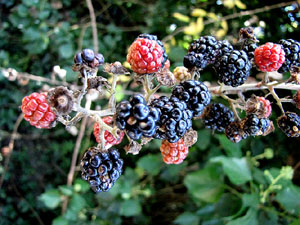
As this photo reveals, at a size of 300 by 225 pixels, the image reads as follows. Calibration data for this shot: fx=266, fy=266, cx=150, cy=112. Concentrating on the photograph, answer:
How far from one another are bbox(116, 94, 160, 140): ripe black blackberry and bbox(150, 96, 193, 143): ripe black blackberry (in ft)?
0.18

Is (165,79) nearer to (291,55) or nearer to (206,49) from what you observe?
(206,49)

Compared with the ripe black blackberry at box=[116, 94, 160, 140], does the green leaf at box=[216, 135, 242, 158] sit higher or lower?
lower

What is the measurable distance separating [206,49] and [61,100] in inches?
25.3

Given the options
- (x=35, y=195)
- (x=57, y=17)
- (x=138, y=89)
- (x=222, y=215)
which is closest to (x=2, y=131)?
(x=35, y=195)

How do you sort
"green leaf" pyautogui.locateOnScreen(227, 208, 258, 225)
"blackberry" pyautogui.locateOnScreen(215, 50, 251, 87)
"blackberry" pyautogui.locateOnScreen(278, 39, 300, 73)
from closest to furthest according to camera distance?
1. "blackberry" pyautogui.locateOnScreen(215, 50, 251, 87)
2. "blackberry" pyautogui.locateOnScreen(278, 39, 300, 73)
3. "green leaf" pyautogui.locateOnScreen(227, 208, 258, 225)

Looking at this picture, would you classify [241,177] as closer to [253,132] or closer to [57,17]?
[253,132]

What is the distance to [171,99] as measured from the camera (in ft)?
3.14

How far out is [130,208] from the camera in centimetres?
259

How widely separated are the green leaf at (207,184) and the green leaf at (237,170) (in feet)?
0.81

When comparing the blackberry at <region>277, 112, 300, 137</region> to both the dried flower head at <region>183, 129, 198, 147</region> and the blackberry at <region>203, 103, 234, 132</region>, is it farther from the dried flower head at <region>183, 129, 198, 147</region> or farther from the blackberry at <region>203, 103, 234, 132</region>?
the dried flower head at <region>183, 129, 198, 147</region>

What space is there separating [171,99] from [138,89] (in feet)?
5.70

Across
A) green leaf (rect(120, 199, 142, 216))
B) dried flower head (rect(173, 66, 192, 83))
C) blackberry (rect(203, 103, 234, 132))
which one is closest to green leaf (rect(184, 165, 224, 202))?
green leaf (rect(120, 199, 142, 216))

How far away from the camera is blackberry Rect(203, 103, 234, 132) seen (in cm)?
127

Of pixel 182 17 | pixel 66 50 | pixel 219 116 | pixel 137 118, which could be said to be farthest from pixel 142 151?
pixel 137 118
